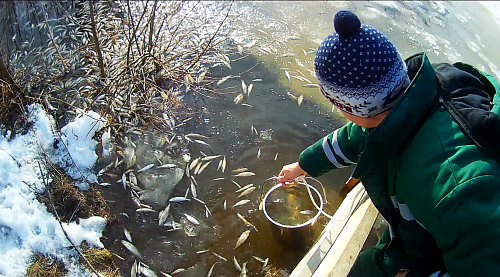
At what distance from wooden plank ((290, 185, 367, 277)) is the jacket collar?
1.23 meters

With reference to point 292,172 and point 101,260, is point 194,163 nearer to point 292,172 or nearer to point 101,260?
point 101,260

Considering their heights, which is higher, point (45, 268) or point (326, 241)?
point (326, 241)

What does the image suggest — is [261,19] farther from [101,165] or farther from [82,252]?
[82,252]

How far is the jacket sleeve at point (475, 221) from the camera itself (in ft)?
4.75

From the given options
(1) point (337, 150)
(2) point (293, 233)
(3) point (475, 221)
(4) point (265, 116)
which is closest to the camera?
(3) point (475, 221)

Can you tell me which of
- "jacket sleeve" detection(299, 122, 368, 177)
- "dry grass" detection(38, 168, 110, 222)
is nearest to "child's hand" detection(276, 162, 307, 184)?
"jacket sleeve" detection(299, 122, 368, 177)

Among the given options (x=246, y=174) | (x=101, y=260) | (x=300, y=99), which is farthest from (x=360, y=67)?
(x=300, y=99)

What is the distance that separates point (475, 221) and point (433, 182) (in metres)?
0.19

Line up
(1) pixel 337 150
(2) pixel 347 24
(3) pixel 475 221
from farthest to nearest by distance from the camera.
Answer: (1) pixel 337 150 → (2) pixel 347 24 → (3) pixel 475 221

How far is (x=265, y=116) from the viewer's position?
13.5 ft

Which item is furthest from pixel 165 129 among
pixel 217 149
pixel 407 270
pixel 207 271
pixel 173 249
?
pixel 407 270

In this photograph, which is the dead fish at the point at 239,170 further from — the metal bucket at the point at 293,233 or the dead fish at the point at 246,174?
the metal bucket at the point at 293,233

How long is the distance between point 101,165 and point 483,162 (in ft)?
10.1

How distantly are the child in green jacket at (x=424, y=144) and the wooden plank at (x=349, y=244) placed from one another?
600 mm
